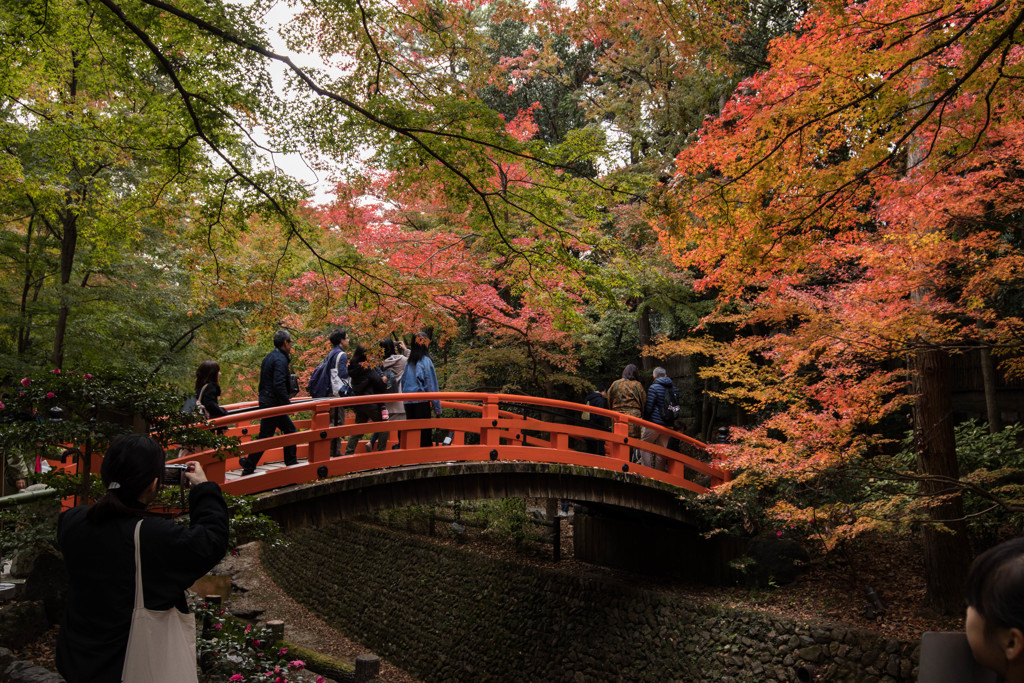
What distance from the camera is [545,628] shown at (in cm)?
995

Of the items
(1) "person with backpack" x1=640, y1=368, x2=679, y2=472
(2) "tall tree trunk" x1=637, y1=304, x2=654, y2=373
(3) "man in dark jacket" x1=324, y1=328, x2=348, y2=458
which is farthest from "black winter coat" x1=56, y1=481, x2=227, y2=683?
(2) "tall tree trunk" x1=637, y1=304, x2=654, y2=373

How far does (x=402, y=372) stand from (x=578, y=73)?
12491 millimetres

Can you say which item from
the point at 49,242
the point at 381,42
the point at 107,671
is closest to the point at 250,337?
the point at 49,242

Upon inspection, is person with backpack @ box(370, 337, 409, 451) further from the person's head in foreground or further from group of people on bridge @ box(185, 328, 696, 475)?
the person's head in foreground

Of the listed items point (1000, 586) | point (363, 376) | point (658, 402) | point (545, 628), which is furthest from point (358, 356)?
point (1000, 586)

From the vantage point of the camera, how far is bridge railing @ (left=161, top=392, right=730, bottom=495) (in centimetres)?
607

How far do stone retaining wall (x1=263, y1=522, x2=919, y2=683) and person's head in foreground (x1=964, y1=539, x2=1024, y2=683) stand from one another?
22.9ft

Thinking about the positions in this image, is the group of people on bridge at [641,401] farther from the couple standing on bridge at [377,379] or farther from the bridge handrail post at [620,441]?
the couple standing on bridge at [377,379]

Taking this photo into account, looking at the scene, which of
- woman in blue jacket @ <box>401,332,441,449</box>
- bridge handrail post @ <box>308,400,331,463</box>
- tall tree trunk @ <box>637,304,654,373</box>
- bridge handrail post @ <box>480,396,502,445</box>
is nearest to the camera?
bridge handrail post @ <box>308,400,331,463</box>

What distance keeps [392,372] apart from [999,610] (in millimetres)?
7648

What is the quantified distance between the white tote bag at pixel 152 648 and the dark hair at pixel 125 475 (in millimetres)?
99

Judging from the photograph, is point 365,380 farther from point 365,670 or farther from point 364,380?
point 365,670

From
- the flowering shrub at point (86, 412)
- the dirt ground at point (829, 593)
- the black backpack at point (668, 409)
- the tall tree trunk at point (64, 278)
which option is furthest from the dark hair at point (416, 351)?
the tall tree trunk at point (64, 278)

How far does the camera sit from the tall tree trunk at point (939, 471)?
714 centimetres
